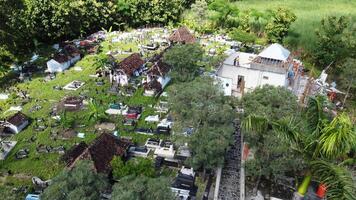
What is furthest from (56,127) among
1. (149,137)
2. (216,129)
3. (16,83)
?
(216,129)

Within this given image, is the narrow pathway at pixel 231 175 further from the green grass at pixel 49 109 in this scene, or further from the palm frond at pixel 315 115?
the green grass at pixel 49 109

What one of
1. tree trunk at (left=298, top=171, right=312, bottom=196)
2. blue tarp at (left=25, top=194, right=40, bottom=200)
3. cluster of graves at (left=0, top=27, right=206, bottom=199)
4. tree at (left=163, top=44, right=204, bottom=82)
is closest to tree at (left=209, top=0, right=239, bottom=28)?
cluster of graves at (left=0, top=27, right=206, bottom=199)

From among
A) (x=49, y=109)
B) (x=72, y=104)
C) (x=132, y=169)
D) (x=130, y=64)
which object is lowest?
(x=49, y=109)

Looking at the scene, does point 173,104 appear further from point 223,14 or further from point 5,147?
point 223,14

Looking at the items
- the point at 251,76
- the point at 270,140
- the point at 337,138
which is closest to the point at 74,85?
the point at 251,76

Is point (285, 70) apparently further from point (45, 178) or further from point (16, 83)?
point (16, 83)

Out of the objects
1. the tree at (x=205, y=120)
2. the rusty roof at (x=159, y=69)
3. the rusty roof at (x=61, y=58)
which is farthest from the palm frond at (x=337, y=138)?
the rusty roof at (x=61, y=58)

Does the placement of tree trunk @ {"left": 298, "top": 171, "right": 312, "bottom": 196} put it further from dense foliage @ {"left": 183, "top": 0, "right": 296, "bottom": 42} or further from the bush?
dense foliage @ {"left": 183, "top": 0, "right": 296, "bottom": 42}
